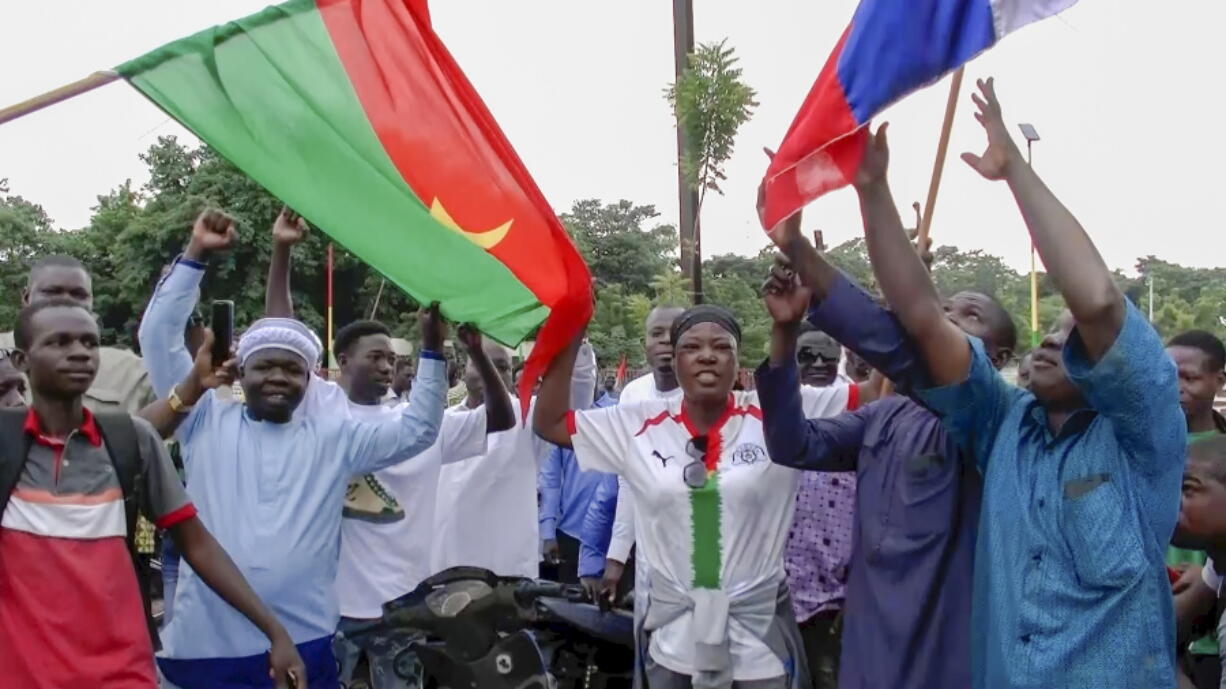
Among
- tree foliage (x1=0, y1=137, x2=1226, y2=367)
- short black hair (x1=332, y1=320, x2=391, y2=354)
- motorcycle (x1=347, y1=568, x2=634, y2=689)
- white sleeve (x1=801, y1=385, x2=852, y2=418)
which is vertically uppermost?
tree foliage (x1=0, y1=137, x2=1226, y2=367)

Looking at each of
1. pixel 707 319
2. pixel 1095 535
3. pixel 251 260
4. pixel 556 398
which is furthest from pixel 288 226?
pixel 251 260

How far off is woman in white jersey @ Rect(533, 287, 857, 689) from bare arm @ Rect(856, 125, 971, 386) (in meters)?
1.23

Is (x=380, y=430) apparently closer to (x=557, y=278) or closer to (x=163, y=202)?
(x=557, y=278)

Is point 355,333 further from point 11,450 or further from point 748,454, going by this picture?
point 11,450

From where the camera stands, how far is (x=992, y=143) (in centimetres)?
290

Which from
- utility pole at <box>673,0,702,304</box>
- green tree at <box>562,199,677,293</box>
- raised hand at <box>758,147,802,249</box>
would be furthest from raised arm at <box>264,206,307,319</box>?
green tree at <box>562,199,677,293</box>

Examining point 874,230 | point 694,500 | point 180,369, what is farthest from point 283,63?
point 874,230

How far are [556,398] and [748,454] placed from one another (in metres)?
0.70

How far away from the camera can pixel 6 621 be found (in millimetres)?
3338

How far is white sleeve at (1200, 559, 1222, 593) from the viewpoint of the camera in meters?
3.72

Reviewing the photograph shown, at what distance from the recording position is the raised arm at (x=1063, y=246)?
2727 mm

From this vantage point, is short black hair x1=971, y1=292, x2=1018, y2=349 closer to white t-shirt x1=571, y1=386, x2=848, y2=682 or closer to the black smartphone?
white t-shirt x1=571, y1=386, x2=848, y2=682

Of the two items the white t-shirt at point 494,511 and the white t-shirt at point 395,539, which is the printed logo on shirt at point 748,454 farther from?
the white t-shirt at point 494,511

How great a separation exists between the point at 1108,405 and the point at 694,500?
1.71 metres
